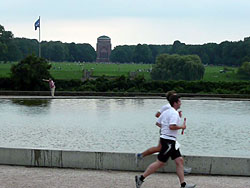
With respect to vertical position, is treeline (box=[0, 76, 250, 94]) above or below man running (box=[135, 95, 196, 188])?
below

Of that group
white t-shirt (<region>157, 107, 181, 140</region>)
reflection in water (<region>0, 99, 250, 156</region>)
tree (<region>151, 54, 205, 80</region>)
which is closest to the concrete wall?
white t-shirt (<region>157, 107, 181, 140</region>)

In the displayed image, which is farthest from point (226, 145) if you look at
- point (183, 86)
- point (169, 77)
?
point (169, 77)

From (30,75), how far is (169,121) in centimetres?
2980

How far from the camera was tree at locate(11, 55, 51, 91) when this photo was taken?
123 feet

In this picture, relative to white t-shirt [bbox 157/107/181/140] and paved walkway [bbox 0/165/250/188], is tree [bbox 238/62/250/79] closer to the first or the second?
paved walkway [bbox 0/165/250/188]

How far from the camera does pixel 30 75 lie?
37.3 metres

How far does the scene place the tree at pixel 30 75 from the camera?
1474 inches

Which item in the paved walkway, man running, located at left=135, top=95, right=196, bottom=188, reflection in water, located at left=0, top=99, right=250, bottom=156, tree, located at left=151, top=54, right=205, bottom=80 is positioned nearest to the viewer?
man running, located at left=135, top=95, right=196, bottom=188

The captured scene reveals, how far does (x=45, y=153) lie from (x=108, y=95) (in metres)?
25.6

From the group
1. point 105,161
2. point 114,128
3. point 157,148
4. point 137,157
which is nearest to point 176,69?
point 114,128

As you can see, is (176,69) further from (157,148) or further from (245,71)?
(157,148)

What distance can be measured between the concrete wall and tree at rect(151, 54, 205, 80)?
6935 cm

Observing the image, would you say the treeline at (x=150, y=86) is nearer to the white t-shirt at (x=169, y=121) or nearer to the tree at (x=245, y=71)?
the white t-shirt at (x=169, y=121)

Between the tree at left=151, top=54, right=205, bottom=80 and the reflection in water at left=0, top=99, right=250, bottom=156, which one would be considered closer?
the reflection in water at left=0, top=99, right=250, bottom=156
